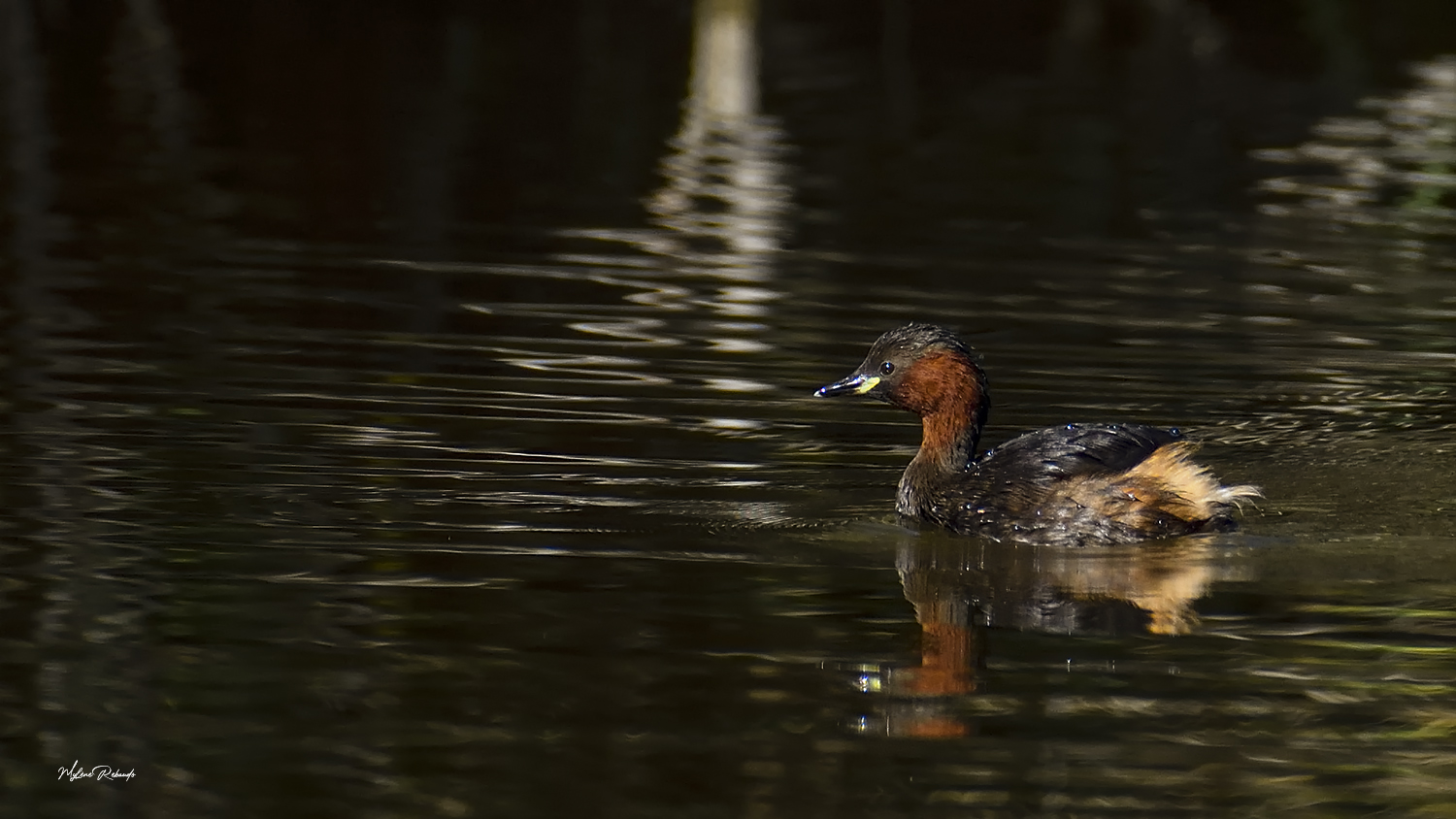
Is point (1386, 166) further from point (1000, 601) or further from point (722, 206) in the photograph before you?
point (1000, 601)

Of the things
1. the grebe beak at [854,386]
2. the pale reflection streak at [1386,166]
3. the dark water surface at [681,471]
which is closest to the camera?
the dark water surface at [681,471]

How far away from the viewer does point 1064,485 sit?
29.8 feet

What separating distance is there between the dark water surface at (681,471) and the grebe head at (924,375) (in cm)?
43

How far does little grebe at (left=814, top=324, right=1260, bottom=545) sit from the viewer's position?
9.02m

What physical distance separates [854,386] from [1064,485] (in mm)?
1073

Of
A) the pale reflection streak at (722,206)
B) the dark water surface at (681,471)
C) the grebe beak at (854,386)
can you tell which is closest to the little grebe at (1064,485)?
the dark water surface at (681,471)

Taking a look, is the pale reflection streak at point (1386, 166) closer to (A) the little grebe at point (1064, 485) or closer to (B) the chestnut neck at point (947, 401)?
(B) the chestnut neck at point (947, 401)

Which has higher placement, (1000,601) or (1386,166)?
(1386,166)

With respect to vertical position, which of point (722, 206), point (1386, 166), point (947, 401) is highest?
point (947, 401)

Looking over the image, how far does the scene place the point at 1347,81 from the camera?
30.0m

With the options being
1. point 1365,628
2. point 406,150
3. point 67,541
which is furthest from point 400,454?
point 406,150

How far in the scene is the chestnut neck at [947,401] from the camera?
9586 mm

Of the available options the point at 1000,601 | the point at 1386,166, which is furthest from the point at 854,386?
the point at 1386,166

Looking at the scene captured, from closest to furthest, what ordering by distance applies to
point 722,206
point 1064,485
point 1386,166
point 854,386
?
point 1064,485, point 854,386, point 722,206, point 1386,166
